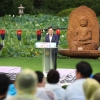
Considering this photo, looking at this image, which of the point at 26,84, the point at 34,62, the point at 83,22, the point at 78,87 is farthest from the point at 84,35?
the point at 26,84

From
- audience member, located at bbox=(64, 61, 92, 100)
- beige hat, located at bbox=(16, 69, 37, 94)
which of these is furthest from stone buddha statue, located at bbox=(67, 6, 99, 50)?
beige hat, located at bbox=(16, 69, 37, 94)

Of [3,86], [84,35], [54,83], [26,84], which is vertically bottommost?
[84,35]

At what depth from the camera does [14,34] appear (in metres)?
22.0

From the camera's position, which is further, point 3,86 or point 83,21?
point 83,21

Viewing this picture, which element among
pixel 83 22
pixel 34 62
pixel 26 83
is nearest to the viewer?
pixel 26 83

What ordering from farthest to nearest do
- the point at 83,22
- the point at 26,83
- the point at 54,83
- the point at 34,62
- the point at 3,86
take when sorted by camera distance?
the point at 83,22
the point at 34,62
the point at 54,83
the point at 3,86
the point at 26,83

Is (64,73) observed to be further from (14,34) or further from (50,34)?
(14,34)

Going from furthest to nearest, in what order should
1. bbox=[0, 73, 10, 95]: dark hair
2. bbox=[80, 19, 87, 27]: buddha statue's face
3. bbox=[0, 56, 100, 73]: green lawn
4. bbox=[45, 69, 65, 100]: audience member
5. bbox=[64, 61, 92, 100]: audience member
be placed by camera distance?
bbox=[80, 19, 87, 27]: buddha statue's face → bbox=[0, 56, 100, 73]: green lawn → bbox=[45, 69, 65, 100]: audience member → bbox=[64, 61, 92, 100]: audience member → bbox=[0, 73, 10, 95]: dark hair

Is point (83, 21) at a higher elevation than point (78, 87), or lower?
higher

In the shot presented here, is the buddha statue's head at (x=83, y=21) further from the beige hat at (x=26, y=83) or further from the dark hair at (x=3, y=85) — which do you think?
the beige hat at (x=26, y=83)

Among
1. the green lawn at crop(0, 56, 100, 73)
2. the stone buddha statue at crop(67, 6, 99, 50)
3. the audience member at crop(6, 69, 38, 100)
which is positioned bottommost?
the green lawn at crop(0, 56, 100, 73)

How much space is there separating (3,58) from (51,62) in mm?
5642

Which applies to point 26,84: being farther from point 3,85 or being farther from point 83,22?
point 83,22

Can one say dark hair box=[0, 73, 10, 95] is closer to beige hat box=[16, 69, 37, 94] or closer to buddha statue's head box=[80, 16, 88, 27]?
beige hat box=[16, 69, 37, 94]
